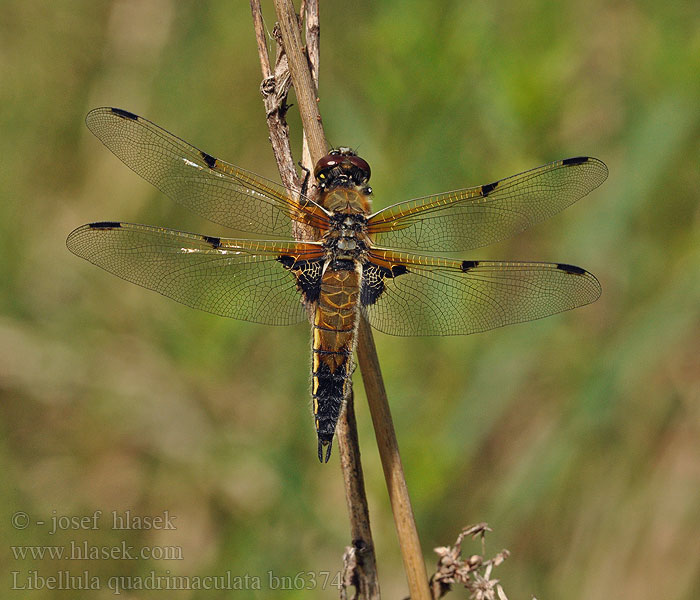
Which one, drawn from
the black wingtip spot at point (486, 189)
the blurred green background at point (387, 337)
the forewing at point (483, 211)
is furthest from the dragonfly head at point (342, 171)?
the blurred green background at point (387, 337)

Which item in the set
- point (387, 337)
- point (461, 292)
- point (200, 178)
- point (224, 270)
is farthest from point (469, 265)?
point (200, 178)

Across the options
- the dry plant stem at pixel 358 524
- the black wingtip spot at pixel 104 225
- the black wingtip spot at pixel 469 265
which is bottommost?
the dry plant stem at pixel 358 524

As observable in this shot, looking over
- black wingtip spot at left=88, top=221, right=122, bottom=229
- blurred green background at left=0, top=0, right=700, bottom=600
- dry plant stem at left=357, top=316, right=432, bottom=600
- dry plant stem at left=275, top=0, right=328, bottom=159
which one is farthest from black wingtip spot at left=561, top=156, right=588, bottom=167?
black wingtip spot at left=88, top=221, right=122, bottom=229

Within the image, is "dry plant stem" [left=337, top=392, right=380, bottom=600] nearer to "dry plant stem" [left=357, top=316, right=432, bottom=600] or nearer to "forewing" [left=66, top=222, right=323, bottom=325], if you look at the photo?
"dry plant stem" [left=357, top=316, right=432, bottom=600]

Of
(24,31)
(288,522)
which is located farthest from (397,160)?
(24,31)

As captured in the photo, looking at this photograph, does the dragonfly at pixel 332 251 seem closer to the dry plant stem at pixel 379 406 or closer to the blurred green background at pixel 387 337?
the dry plant stem at pixel 379 406
